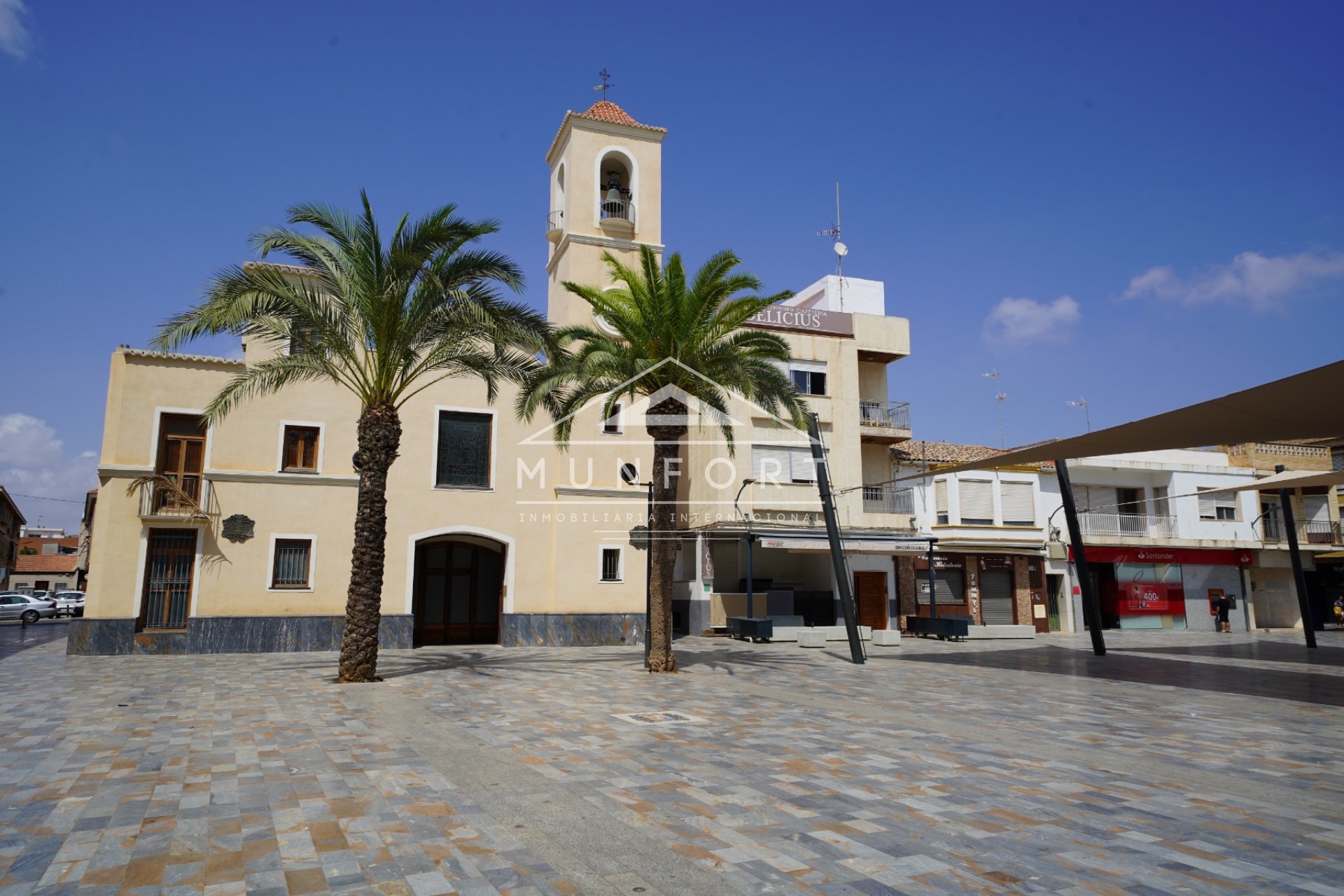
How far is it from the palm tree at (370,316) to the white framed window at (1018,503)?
24.1 m

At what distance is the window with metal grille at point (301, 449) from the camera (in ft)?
68.7

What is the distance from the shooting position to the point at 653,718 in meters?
11.2

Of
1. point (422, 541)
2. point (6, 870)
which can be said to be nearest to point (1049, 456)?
point (422, 541)

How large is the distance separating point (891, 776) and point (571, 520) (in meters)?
15.7

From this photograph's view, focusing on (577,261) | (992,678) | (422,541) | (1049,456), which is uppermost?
(577,261)

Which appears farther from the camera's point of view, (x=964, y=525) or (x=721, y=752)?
(x=964, y=525)

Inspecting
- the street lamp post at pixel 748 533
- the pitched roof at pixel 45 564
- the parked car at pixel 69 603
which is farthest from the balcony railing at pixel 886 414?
the pitched roof at pixel 45 564

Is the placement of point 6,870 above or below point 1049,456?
below

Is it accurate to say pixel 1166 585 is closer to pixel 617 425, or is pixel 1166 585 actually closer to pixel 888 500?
pixel 888 500

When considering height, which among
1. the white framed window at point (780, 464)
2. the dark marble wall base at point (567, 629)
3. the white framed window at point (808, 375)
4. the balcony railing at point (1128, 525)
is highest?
the white framed window at point (808, 375)

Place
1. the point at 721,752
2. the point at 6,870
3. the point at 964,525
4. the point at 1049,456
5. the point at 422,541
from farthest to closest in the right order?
the point at 964,525 → the point at 422,541 → the point at 1049,456 → the point at 721,752 → the point at 6,870

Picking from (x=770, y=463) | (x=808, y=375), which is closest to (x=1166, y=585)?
(x=808, y=375)

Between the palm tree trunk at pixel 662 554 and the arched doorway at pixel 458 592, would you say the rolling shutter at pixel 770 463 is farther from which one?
the palm tree trunk at pixel 662 554

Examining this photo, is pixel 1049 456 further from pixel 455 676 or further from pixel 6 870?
pixel 6 870
